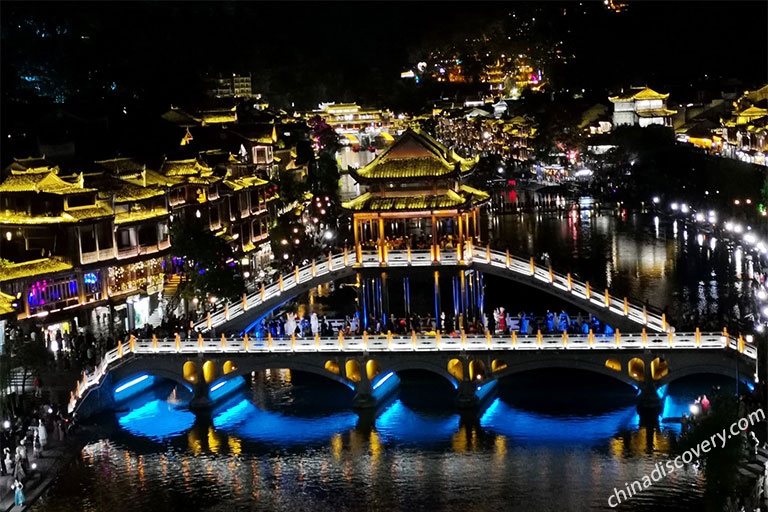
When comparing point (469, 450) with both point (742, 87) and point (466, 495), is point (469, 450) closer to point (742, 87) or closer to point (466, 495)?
point (466, 495)

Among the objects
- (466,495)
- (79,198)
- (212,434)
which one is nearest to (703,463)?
(466,495)

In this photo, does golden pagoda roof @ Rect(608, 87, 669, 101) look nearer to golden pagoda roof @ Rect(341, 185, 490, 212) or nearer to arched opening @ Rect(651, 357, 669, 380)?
golden pagoda roof @ Rect(341, 185, 490, 212)

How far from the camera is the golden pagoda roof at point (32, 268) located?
43.1 m

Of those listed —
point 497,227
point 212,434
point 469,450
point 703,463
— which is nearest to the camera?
point 703,463

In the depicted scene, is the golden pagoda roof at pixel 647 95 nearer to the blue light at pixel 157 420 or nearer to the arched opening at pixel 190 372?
the blue light at pixel 157 420

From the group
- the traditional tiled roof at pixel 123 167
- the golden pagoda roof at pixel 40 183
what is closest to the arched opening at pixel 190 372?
the golden pagoda roof at pixel 40 183

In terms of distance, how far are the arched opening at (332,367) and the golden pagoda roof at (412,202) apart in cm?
744

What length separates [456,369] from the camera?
40406mm

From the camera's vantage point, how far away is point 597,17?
560 feet

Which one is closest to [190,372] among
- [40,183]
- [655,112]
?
[40,183]

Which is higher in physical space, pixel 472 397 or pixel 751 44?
pixel 751 44

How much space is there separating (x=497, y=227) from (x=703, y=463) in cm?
5373

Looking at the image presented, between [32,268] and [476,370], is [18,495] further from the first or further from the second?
[476,370]

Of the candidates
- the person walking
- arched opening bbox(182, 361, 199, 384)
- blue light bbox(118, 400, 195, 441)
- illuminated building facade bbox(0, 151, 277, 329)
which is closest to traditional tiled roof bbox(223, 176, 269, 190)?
illuminated building facade bbox(0, 151, 277, 329)
